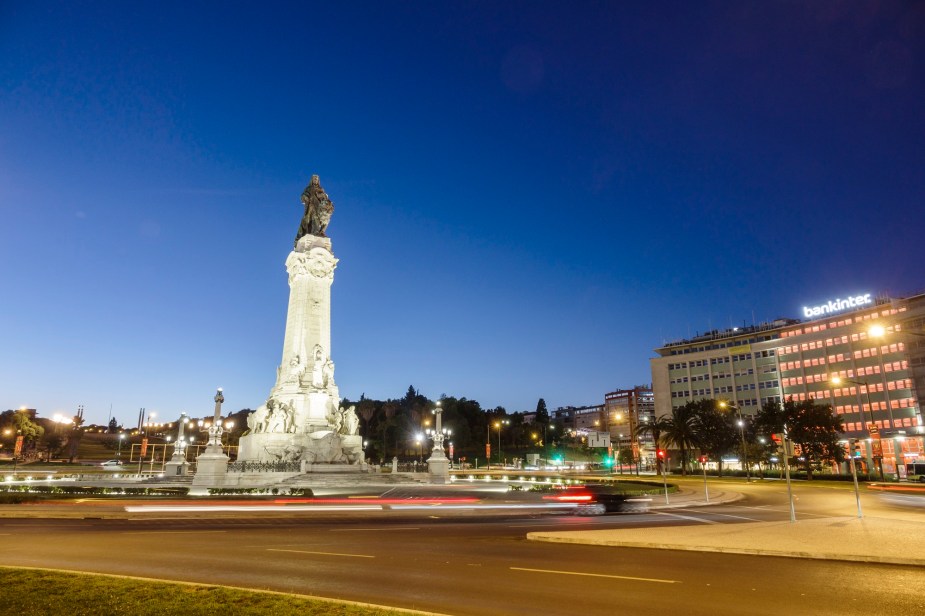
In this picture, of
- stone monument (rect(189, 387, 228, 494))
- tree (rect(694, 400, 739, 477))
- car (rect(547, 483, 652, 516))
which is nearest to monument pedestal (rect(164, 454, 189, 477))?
stone monument (rect(189, 387, 228, 494))

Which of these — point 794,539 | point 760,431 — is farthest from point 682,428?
point 794,539

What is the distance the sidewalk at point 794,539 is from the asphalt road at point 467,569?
0.61 m

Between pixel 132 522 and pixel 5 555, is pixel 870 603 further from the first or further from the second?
pixel 132 522

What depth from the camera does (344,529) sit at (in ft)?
67.1

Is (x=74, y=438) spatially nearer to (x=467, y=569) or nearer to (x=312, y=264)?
(x=312, y=264)

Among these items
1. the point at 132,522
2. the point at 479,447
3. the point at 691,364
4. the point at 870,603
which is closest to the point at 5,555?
the point at 132,522

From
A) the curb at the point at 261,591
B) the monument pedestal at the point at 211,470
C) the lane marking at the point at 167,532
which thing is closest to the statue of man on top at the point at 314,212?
the monument pedestal at the point at 211,470

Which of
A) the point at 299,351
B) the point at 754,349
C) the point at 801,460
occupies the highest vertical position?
the point at 754,349

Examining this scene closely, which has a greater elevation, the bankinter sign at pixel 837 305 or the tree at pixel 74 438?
the bankinter sign at pixel 837 305

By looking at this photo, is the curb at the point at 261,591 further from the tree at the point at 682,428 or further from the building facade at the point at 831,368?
the building facade at the point at 831,368

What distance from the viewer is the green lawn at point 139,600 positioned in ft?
26.8

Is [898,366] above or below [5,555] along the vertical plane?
above

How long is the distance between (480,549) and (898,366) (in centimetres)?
11021

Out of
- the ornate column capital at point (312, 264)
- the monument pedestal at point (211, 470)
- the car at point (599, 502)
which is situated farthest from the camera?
the ornate column capital at point (312, 264)
